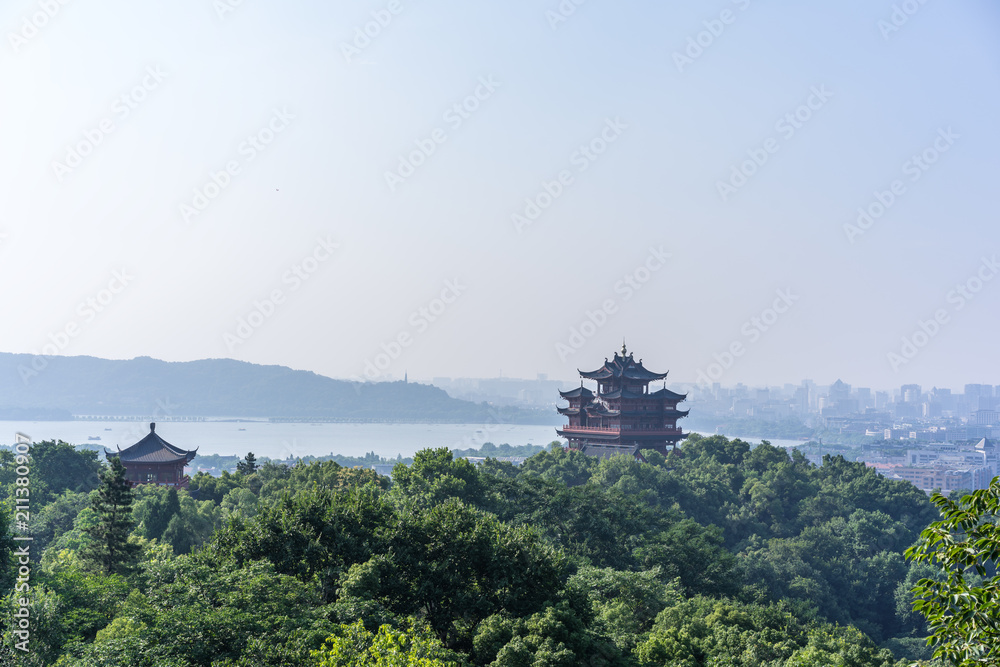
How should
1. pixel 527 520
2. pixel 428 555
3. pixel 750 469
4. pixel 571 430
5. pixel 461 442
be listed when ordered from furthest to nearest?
pixel 461 442, pixel 571 430, pixel 750 469, pixel 527 520, pixel 428 555

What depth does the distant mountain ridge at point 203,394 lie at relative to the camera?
510 ft

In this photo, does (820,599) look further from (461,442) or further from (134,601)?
(461,442)

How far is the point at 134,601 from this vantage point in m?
12.6

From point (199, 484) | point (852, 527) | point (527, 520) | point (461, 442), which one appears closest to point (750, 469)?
point (852, 527)

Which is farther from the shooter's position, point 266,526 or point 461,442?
point 461,442

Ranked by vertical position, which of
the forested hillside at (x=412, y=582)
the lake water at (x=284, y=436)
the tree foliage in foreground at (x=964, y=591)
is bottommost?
the lake water at (x=284, y=436)

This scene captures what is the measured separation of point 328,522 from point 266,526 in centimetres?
104

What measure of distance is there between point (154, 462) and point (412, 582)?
22.4 meters

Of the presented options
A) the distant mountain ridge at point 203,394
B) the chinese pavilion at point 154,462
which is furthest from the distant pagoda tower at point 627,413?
the distant mountain ridge at point 203,394

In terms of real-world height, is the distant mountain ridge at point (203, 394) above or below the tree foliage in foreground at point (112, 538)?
above

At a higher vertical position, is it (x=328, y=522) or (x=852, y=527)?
(x=328, y=522)

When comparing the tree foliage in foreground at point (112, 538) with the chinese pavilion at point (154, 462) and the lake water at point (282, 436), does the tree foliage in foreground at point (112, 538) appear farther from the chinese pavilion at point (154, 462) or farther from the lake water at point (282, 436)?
the lake water at point (282, 436)

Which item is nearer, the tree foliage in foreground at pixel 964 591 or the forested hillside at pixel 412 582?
the tree foliage in foreground at pixel 964 591

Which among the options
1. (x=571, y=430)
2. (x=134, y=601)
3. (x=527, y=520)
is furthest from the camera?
(x=571, y=430)
